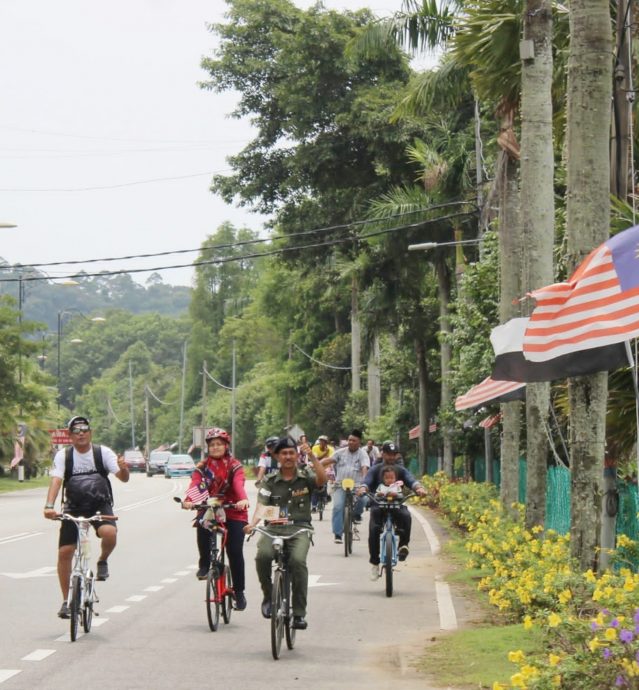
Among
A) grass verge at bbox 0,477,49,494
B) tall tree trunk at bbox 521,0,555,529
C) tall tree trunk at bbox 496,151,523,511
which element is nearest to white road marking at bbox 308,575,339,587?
tall tree trunk at bbox 521,0,555,529

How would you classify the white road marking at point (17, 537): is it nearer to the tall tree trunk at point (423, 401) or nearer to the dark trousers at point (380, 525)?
the dark trousers at point (380, 525)

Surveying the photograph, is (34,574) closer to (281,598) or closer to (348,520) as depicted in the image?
(348,520)

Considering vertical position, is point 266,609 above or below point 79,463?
below

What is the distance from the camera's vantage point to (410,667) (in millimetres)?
10562

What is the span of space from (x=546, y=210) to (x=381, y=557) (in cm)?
471

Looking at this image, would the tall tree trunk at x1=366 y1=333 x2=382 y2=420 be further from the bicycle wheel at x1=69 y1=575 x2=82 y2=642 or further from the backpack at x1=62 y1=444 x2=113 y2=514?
the bicycle wheel at x1=69 y1=575 x2=82 y2=642

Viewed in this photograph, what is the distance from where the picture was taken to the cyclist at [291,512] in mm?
11562

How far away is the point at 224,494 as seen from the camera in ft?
42.9

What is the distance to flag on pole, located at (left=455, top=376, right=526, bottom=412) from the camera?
2037cm

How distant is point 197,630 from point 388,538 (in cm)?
384

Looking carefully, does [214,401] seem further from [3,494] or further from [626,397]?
[626,397]

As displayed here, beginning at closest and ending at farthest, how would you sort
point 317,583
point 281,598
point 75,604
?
point 281,598 → point 75,604 → point 317,583

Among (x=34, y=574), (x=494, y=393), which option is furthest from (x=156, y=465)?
(x=34, y=574)

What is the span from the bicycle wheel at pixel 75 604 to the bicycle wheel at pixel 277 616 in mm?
1689
